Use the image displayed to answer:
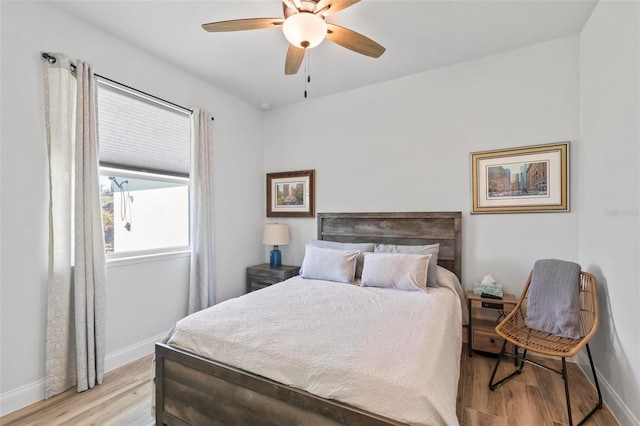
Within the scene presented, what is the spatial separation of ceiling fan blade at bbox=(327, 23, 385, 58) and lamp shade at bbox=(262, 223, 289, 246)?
7.61 feet

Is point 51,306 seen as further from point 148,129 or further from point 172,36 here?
point 172,36

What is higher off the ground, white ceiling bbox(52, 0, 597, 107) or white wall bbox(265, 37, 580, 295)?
white ceiling bbox(52, 0, 597, 107)

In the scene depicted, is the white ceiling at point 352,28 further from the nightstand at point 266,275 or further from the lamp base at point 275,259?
the nightstand at point 266,275

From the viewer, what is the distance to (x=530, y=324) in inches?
89.0

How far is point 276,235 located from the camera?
3.76m

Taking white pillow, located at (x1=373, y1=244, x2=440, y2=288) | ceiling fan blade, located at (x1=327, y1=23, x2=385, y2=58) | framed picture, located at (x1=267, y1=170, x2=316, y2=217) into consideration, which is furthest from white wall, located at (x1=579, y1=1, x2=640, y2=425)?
framed picture, located at (x1=267, y1=170, x2=316, y2=217)

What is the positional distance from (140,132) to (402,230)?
2779 mm

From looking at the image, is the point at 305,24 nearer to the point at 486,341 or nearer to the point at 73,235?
the point at 73,235

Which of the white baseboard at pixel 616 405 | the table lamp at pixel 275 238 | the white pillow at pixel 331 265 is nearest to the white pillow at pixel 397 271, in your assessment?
the white pillow at pixel 331 265

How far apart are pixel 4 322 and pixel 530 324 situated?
3.71 meters

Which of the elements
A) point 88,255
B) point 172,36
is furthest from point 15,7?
point 88,255

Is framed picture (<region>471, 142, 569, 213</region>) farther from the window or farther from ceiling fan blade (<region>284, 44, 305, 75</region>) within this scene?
the window

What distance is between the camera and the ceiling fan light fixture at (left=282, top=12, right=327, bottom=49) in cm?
170

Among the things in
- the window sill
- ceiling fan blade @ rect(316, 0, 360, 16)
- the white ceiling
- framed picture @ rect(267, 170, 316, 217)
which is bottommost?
the window sill
